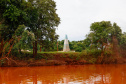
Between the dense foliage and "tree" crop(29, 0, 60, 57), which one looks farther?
"tree" crop(29, 0, 60, 57)

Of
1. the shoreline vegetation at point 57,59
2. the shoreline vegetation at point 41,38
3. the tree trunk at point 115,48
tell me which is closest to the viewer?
the shoreline vegetation at point 41,38

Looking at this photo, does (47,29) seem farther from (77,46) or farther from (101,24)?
(77,46)

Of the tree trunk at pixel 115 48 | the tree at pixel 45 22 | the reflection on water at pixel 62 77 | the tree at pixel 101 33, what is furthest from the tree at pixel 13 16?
the tree trunk at pixel 115 48

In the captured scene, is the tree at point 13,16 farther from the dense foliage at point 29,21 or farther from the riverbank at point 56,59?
the riverbank at point 56,59

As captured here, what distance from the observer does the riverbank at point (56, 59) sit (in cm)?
1805

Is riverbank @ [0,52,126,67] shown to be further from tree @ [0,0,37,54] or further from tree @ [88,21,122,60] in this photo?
tree @ [0,0,37,54]

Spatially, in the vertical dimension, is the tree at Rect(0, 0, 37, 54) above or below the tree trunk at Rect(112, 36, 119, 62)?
above

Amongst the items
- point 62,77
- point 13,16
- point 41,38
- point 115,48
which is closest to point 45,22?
point 41,38

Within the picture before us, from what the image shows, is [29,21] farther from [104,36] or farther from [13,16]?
[104,36]

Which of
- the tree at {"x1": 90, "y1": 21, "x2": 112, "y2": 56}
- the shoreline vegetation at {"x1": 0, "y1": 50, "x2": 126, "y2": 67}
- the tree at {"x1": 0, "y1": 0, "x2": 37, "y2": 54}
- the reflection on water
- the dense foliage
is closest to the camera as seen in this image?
the reflection on water

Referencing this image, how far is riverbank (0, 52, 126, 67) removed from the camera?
Result: 1805 centimetres

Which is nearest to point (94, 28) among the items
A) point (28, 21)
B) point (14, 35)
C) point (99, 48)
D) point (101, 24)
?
point (101, 24)

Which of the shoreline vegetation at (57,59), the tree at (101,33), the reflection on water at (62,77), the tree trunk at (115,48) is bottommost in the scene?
the reflection on water at (62,77)

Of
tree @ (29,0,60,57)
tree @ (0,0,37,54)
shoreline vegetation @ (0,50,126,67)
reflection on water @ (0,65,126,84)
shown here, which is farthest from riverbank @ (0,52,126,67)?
reflection on water @ (0,65,126,84)
